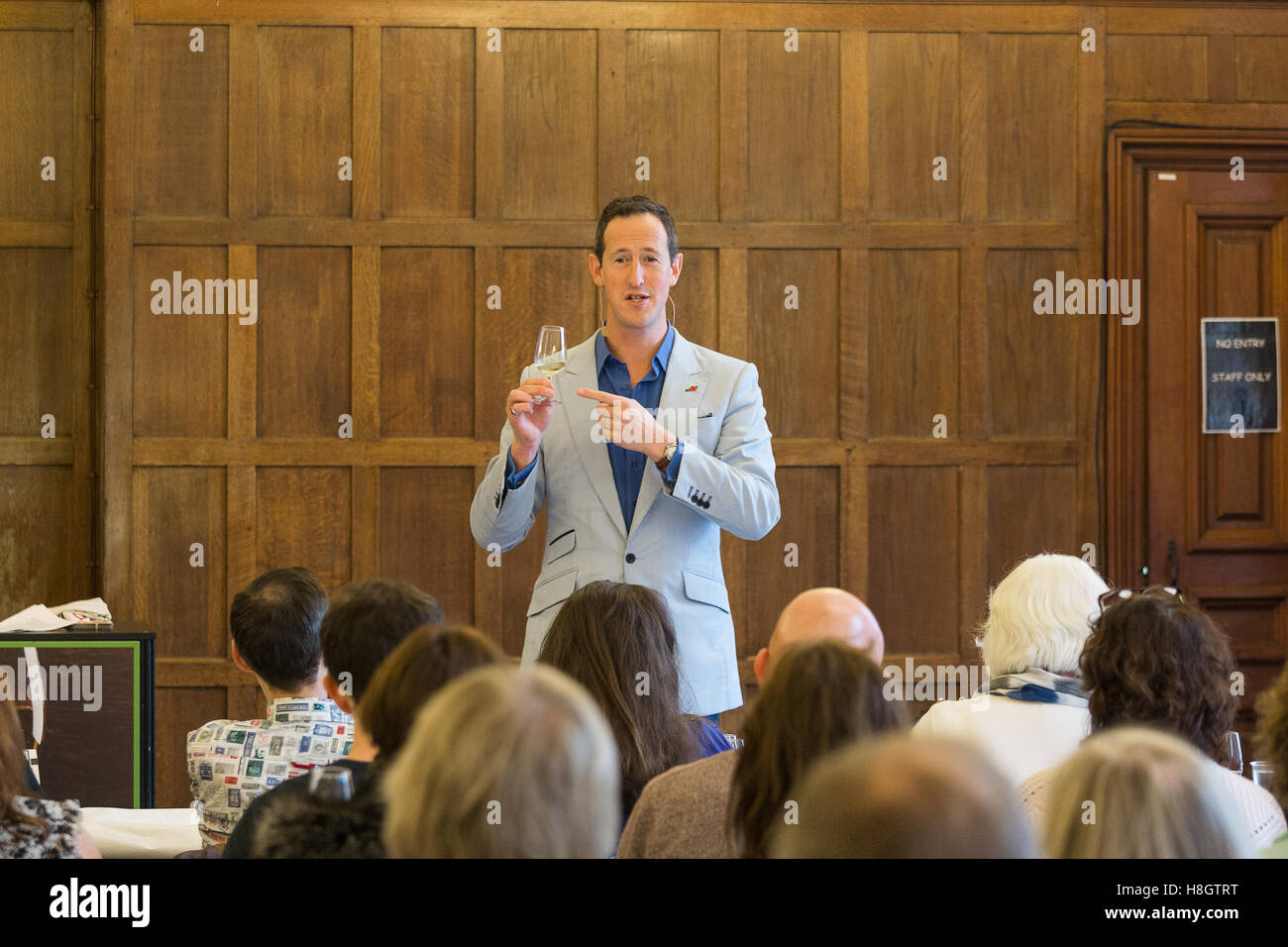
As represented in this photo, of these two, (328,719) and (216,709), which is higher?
(328,719)

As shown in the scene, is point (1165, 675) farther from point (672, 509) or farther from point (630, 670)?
point (672, 509)

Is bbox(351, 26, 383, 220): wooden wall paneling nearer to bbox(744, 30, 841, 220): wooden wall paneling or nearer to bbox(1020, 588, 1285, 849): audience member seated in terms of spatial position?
bbox(744, 30, 841, 220): wooden wall paneling

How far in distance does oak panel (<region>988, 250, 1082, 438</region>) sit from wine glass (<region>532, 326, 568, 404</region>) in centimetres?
242

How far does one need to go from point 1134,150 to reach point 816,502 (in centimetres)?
174

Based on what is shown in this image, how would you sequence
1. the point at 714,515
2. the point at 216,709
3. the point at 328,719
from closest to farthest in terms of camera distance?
the point at 328,719, the point at 714,515, the point at 216,709

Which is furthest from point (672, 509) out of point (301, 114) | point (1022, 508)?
point (301, 114)

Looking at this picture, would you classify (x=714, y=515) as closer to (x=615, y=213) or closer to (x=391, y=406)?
(x=615, y=213)

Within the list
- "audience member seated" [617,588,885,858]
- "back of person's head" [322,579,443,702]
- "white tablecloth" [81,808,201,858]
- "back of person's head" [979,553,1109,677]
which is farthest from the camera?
"back of person's head" [979,553,1109,677]

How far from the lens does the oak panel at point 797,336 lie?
4844 millimetres

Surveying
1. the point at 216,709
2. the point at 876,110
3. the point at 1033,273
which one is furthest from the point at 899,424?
the point at 216,709

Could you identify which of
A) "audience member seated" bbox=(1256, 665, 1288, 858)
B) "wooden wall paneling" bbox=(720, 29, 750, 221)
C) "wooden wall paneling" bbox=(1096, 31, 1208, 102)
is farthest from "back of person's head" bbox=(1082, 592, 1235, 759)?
"wooden wall paneling" bbox=(1096, 31, 1208, 102)

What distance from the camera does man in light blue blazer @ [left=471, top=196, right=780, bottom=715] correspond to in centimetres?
305

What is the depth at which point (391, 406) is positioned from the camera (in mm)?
4777
